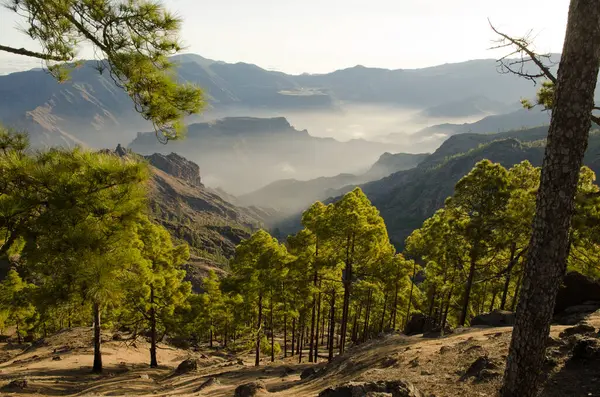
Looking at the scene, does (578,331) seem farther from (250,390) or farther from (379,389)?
(250,390)

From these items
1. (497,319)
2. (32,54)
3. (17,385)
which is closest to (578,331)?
(497,319)

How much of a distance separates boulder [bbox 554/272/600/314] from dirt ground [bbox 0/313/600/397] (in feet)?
7.15

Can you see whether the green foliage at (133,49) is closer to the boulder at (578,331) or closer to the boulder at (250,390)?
the boulder at (250,390)

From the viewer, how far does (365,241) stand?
2275 centimetres

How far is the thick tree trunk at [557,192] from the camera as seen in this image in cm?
605

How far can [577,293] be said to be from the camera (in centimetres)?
1703

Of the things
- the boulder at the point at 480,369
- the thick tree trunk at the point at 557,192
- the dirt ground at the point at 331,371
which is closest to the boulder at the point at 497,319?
the dirt ground at the point at 331,371

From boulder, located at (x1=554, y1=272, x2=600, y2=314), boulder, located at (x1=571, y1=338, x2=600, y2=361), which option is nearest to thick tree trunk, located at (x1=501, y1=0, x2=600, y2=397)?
boulder, located at (x1=571, y1=338, x2=600, y2=361)

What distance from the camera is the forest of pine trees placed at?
805cm

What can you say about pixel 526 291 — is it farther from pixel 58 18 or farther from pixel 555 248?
pixel 58 18

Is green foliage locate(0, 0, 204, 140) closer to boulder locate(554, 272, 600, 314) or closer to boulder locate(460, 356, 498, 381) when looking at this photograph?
boulder locate(460, 356, 498, 381)

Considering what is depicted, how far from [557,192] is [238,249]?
74.8ft

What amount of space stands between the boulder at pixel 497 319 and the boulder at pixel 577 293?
2390mm

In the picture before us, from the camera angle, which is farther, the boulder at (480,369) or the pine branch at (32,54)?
the boulder at (480,369)
